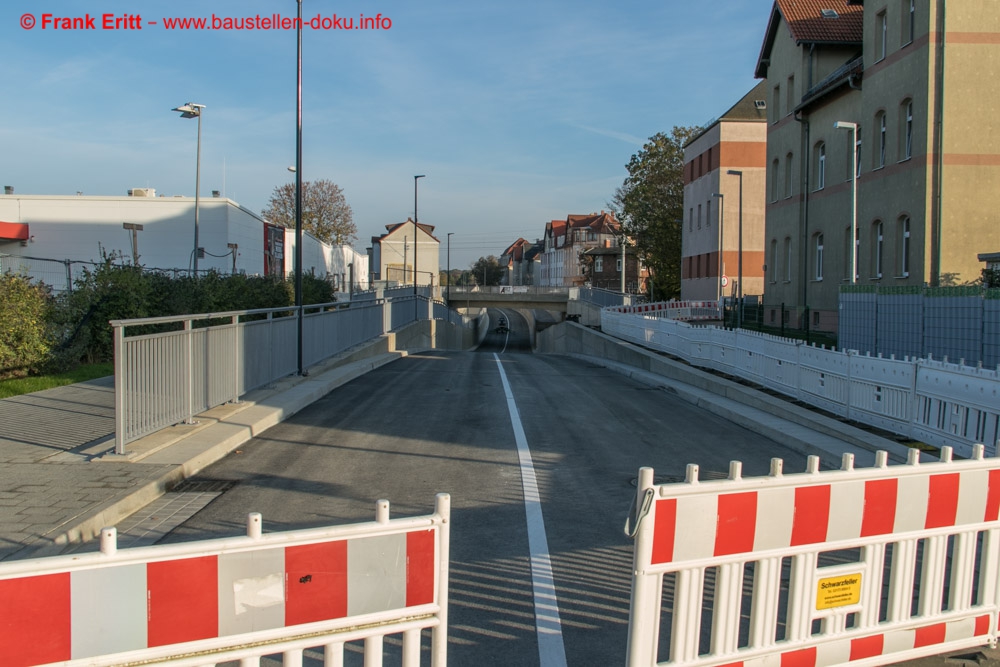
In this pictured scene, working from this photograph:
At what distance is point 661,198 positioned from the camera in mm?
67000

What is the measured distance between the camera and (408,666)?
329 centimetres

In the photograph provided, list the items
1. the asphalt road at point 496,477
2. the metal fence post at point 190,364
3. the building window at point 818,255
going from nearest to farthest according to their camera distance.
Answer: the asphalt road at point 496,477 → the metal fence post at point 190,364 → the building window at point 818,255

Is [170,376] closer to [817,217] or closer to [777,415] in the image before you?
[777,415]

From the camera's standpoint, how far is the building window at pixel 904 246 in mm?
25844

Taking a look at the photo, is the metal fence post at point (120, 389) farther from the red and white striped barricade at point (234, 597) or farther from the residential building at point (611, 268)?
the residential building at point (611, 268)

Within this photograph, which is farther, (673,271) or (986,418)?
(673,271)

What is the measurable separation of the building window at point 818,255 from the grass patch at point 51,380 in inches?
1083

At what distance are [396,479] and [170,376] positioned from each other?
3037 mm

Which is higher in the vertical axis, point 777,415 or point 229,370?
point 229,370

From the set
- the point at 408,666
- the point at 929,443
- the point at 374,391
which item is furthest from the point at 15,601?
the point at 374,391

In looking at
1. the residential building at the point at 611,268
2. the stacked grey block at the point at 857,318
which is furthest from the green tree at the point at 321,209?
the stacked grey block at the point at 857,318

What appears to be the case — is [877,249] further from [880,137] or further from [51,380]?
[51,380]

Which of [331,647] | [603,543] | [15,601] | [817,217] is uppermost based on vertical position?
[817,217]

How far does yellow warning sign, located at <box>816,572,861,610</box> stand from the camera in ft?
13.4
